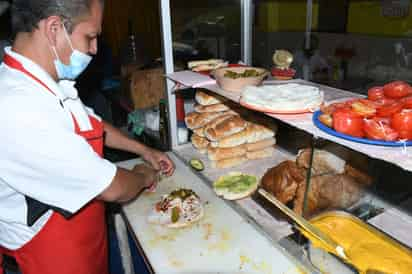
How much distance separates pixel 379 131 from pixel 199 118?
1.14 meters

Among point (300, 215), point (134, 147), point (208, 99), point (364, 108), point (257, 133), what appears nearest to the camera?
point (364, 108)

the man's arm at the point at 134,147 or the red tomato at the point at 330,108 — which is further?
the man's arm at the point at 134,147

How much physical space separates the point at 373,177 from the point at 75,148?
101 cm

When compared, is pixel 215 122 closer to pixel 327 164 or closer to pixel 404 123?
pixel 327 164

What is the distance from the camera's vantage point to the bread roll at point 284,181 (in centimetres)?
126

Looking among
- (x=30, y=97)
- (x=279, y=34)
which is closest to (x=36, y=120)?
(x=30, y=97)

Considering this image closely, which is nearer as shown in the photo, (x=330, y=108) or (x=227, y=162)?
(x=330, y=108)

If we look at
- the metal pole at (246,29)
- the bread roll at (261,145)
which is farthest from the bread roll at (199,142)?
the metal pole at (246,29)

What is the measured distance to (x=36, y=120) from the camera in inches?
33.4

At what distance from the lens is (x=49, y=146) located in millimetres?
854

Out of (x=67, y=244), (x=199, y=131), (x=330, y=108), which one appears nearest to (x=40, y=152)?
(x=67, y=244)

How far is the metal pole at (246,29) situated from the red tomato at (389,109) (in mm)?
1223

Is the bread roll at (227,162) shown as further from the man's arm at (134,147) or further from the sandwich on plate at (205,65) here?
the sandwich on plate at (205,65)

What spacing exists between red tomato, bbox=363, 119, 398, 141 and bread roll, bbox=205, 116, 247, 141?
0.90 meters
